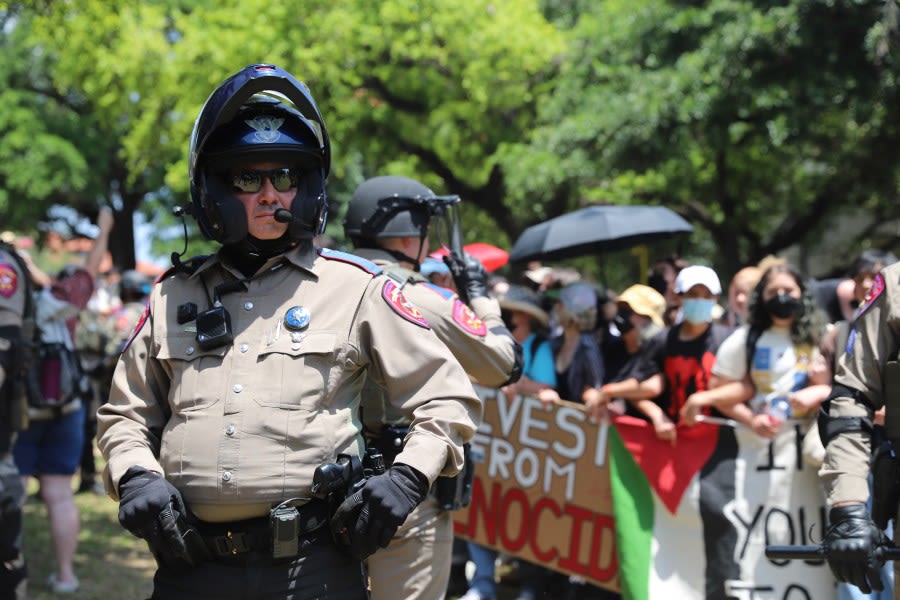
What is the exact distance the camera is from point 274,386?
2615 mm

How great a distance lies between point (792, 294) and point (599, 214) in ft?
10.9

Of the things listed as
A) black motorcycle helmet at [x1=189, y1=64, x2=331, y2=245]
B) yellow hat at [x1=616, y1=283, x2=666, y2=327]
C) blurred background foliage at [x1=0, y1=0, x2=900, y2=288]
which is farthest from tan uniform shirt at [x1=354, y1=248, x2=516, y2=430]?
blurred background foliage at [x1=0, y1=0, x2=900, y2=288]

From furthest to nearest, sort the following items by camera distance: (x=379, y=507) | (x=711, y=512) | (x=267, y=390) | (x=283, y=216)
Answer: (x=711, y=512) → (x=283, y=216) → (x=267, y=390) → (x=379, y=507)

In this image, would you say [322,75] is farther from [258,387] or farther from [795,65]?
[258,387]

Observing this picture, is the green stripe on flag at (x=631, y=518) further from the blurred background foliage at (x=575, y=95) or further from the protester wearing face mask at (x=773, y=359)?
the blurred background foliage at (x=575, y=95)

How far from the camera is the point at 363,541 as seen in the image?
253 centimetres

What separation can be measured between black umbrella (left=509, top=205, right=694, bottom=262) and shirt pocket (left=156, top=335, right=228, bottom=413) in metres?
5.67

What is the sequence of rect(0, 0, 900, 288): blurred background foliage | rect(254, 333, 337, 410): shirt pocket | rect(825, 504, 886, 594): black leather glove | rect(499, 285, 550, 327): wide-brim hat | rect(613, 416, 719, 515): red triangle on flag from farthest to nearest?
rect(0, 0, 900, 288): blurred background foliage → rect(499, 285, 550, 327): wide-brim hat → rect(613, 416, 719, 515): red triangle on flag → rect(825, 504, 886, 594): black leather glove → rect(254, 333, 337, 410): shirt pocket

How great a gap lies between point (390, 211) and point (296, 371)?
1.68m

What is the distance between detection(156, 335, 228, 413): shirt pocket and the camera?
8.64 ft

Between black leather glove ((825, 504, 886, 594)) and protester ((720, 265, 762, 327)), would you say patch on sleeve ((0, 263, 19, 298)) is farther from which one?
protester ((720, 265, 762, 327))

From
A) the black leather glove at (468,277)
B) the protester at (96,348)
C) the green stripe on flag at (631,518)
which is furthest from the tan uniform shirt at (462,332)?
the protester at (96,348)

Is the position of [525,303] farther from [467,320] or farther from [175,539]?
[175,539]

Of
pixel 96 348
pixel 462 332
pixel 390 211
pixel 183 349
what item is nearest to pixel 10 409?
pixel 390 211
